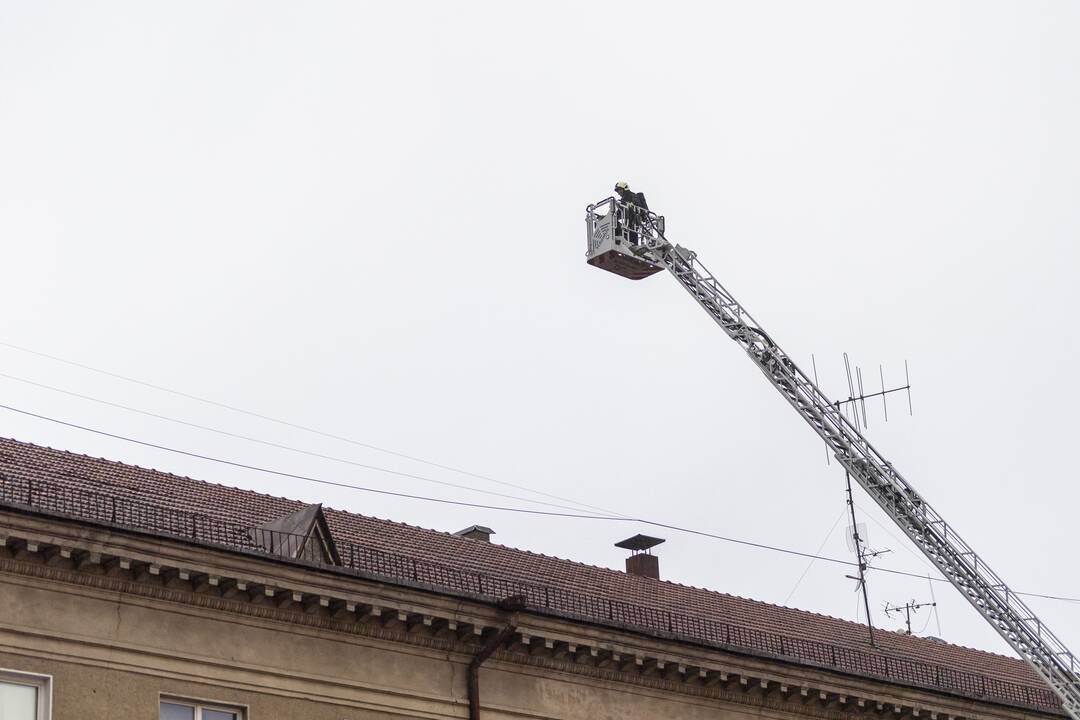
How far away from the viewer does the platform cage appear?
107 ft

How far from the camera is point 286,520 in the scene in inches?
1161

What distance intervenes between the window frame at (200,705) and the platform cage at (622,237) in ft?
34.0

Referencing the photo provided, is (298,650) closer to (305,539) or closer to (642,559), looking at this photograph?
(305,539)

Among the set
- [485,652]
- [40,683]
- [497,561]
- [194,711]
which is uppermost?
[497,561]

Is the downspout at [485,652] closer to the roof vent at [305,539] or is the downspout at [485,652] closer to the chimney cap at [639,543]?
the roof vent at [305,539]

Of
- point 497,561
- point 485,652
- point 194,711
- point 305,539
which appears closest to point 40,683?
point 194,711

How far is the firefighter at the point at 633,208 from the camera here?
108 ft

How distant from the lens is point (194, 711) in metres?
26.5

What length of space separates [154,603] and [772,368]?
38.6ft

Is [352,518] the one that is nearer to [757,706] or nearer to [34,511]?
[757,706]

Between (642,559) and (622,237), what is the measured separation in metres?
11.1

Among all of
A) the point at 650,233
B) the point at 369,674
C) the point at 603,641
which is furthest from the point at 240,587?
the point at 650,233

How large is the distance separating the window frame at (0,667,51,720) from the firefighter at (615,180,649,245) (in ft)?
42.3

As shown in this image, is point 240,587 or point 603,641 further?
point 603,641
